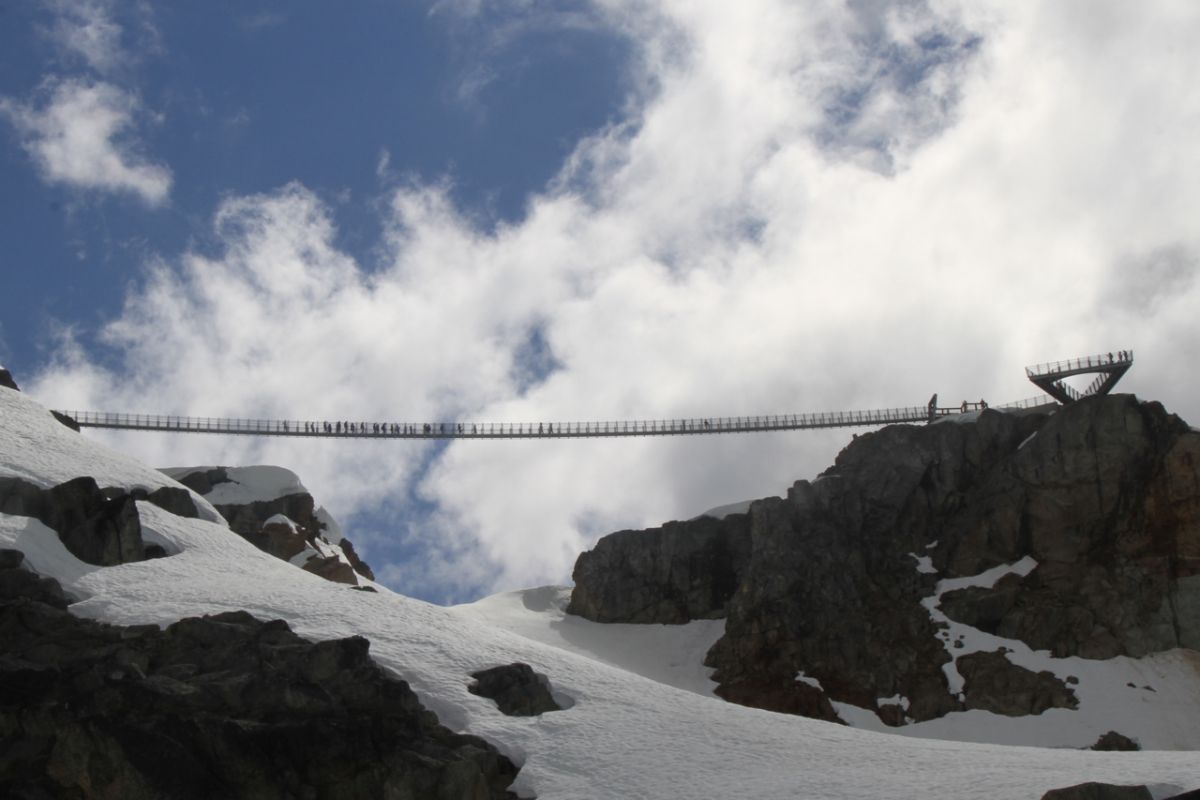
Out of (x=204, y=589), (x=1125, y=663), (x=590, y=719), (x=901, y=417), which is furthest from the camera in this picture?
(x=901, y=417)

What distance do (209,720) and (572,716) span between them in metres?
12.3

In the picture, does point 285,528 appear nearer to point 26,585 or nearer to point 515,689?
point 26,585

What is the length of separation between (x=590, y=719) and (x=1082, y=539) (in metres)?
45.9

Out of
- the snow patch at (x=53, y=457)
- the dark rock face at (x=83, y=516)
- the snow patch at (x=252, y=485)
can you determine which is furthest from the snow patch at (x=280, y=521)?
the dark rock face at (x=83, y=516)

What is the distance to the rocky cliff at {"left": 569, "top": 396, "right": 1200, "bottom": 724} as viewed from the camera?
71562 millimetres

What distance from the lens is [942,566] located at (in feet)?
260

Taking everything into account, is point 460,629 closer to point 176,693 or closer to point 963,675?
point 176,693

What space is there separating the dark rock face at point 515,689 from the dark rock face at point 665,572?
40.7 m

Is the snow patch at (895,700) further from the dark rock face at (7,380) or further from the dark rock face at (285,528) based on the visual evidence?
the dark rock face at (7,380)

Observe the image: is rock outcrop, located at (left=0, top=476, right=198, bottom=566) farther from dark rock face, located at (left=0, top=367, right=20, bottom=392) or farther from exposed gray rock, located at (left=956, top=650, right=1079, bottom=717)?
exposed gray rock, located at (left=956, top=650, right=1079, bottom=717)

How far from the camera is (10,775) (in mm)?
33656

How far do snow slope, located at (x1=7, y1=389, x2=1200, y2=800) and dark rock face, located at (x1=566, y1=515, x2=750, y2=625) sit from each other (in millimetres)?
31702

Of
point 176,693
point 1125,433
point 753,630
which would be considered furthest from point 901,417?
point 176,693

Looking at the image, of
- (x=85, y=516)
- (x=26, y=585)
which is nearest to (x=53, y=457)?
(x=85, y=516)
